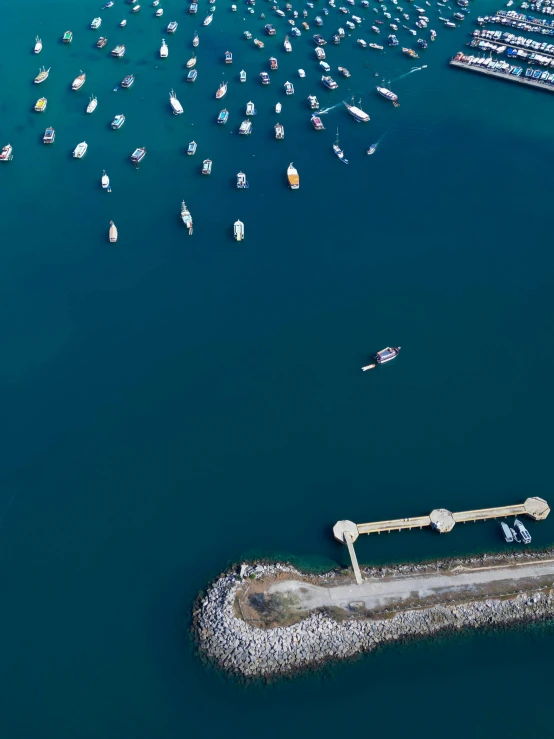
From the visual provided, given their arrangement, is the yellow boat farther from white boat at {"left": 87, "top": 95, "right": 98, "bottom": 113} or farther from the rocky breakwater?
the rocky breakwater

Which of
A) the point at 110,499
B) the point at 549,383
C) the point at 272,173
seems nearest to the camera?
the point at 110,499

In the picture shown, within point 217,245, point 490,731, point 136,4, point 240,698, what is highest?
point 136,4

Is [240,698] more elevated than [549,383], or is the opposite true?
[549,383]

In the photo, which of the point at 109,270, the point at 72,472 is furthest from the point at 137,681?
the point at 109,270

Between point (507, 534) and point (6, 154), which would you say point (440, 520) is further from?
point (6, 154)

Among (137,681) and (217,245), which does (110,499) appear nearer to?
(137,681)

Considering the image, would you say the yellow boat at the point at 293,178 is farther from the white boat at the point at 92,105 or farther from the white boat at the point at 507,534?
the white boat at the point at 507,534
